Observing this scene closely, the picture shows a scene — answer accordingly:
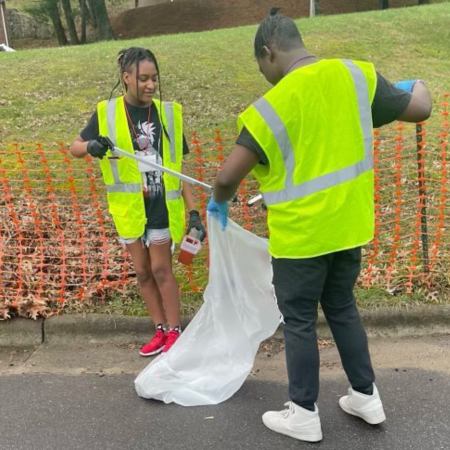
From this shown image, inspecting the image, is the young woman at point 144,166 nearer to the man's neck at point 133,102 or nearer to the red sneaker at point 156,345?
the man's neck at point 133,102

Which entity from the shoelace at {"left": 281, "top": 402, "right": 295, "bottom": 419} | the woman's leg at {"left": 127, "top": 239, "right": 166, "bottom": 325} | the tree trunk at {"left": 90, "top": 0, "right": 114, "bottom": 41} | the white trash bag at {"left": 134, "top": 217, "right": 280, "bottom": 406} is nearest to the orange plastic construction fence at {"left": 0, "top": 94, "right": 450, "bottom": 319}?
the woman's leg at {"left": 127, "top": 239, "right": 166, "bottom": 325}

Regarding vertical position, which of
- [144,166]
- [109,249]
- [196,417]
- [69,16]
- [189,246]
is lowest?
[196,417]

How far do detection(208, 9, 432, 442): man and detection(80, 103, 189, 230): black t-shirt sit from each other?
2.53 ft

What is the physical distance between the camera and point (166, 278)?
3.37 m

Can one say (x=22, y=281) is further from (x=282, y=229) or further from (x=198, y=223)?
(x=282, y=229)

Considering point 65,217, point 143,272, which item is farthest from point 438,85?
point 143,272

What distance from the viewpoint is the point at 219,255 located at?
9.54ft

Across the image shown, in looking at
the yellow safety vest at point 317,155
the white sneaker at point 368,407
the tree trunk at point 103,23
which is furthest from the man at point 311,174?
the tree trunk at point 103,23

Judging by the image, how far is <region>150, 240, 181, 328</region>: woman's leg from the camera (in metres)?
3.30

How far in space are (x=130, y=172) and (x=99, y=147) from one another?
0.31m

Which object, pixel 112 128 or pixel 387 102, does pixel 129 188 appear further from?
pixel 387 102

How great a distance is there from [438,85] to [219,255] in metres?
7.41

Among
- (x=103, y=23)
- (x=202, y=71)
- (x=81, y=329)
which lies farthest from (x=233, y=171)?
(x=103, y=23)

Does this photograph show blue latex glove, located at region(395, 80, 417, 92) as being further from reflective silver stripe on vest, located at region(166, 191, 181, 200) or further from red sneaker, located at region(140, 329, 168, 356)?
red sneaker, located at region(140, 329, 168, 356)
